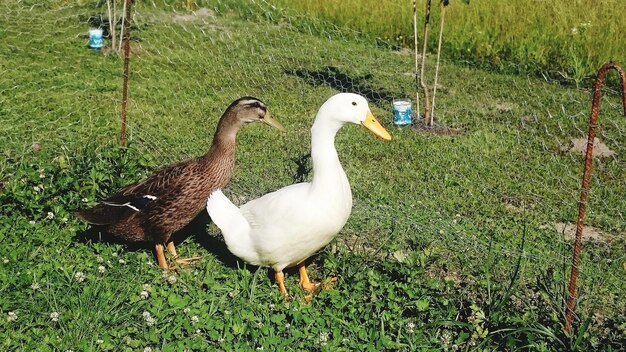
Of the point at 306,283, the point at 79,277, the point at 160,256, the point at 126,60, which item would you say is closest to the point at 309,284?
the point at 306,283

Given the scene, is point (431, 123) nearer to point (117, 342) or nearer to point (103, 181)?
point (103, 181)

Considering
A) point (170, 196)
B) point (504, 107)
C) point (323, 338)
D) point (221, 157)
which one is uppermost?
point (221, 157)

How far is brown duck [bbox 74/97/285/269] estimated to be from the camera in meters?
4.38

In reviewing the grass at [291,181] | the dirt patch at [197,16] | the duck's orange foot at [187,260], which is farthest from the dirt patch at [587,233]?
the dirt patch at [197,16]

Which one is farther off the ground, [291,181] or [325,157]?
[325,157]

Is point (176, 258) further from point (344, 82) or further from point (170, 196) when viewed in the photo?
point (344, 82)

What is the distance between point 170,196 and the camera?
438 cm

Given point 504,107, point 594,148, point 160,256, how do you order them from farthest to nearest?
1. point 504,107
2. point 594,148
3. point 160,256

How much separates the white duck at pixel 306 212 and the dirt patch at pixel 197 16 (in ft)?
24.0

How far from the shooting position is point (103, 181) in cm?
503

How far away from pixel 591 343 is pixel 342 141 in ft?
12.1

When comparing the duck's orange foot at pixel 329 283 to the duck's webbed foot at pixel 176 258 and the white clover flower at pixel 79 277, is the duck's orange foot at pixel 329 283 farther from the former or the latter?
the white clover flower at pixel 79 277

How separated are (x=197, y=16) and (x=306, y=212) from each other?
7.97 meters

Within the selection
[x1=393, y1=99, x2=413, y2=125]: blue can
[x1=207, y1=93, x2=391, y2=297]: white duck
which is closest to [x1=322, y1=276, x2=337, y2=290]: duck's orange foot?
[x1=207, y1=93, x2=391, y2=297]: white duck
